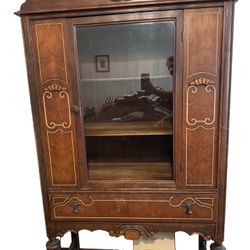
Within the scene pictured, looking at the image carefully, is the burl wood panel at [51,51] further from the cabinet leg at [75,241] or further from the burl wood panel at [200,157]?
the cabinet leg at [75,241]

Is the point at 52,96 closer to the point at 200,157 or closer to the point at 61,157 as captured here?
the point at 61,157

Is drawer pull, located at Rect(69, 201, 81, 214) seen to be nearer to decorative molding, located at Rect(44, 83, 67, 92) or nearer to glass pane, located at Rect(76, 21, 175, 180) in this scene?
glass pane, located at Rect(76, 21, 175, 180)

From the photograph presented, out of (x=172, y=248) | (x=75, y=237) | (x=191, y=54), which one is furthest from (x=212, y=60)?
(x=75, y=237)

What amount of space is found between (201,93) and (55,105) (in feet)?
1.93

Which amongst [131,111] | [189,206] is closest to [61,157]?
[131,111]

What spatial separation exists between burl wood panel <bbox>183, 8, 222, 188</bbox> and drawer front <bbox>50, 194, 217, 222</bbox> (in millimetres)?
86

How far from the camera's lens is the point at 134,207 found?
1.16m

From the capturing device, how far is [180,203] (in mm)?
1132

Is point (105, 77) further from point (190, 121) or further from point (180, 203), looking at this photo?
point (180, 203)

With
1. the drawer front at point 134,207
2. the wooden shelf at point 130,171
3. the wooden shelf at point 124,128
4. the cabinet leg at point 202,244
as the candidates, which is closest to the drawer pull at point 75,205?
the drawer front at point 134,207

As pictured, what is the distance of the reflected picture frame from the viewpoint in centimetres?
112

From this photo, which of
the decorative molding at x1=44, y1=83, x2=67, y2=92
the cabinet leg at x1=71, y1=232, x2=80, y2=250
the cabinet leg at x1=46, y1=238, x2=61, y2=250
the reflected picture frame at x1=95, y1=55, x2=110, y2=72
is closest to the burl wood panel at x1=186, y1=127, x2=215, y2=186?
the reflected picture frame at x1=95, y1=55, x2=110, y2=72

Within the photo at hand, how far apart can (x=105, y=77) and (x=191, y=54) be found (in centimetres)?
36

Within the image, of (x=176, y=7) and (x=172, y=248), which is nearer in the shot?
(x=176, y=7)
